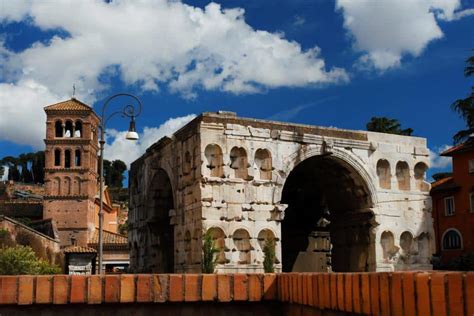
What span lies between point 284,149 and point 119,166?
111 metres

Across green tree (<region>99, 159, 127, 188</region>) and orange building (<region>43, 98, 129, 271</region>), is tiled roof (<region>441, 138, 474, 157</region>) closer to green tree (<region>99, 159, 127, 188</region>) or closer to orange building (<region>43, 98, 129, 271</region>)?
orange building (<region>43, 98, 129, 271</region>)

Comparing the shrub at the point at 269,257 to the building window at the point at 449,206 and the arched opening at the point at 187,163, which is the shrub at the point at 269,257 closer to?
the arched opening at the point at 187,163

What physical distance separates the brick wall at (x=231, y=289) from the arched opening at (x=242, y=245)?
561 inches

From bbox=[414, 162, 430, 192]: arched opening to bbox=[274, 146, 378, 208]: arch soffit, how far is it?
2.35m

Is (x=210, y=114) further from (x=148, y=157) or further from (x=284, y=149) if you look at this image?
(x=148, y=157)

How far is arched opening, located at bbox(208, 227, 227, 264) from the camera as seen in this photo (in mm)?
20188

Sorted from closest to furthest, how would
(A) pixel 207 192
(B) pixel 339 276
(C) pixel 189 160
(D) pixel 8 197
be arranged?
(B) pixel 339 276, (A) pixel 207 192, (C) pixel 189 160, (D) pixel 8 197

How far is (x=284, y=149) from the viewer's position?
72.2ft

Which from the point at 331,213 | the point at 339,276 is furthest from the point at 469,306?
the point at 331,213

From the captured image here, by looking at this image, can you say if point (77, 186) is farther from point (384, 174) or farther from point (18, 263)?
point (384, 174)

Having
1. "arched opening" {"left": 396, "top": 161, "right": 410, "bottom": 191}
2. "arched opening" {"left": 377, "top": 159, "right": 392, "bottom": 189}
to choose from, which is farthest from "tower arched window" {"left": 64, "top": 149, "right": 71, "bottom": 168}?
"arched opening" {"left": 396, "top": 161, "right": 410, "bottom": 191}

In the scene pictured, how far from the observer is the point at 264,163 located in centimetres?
2181

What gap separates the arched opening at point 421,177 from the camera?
81.7 feet

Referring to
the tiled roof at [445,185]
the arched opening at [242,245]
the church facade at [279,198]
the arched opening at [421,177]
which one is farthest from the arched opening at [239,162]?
the tiled roof at [445,185]
